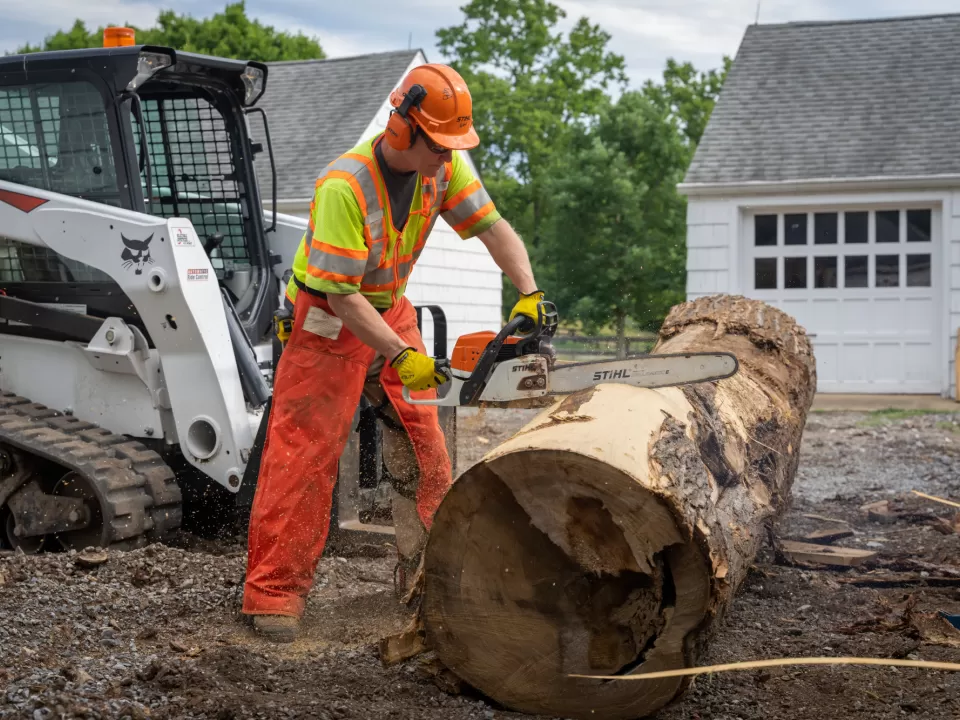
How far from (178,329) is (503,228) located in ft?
5.49

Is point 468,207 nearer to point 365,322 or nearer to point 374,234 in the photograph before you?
point 374,234

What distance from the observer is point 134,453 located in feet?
17.4

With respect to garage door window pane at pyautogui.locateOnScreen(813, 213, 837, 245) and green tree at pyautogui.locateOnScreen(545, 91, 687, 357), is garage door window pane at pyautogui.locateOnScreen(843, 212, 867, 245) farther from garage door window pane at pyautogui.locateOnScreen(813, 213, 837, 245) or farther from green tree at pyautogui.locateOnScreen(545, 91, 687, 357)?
green tree at pyautogui.locateOnScreen(545, 91, 687, 357)

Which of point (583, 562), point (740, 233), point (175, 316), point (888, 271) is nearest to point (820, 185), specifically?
point (740, 233)

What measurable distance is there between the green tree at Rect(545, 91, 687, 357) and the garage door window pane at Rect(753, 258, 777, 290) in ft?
29.8

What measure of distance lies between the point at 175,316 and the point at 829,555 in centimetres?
329

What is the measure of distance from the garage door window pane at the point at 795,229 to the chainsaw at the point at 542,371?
10.7 metres

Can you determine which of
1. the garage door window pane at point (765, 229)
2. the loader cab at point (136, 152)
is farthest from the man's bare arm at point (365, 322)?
the garage door window pane at point (765, 229)

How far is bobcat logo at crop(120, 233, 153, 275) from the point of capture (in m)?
5.11

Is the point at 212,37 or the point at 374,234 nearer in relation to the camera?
the point at 374,234

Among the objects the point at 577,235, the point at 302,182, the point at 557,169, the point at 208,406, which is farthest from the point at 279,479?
the point at 557,169

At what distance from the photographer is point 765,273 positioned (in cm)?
1404

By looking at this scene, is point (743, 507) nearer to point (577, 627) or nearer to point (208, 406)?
point (577, 627)

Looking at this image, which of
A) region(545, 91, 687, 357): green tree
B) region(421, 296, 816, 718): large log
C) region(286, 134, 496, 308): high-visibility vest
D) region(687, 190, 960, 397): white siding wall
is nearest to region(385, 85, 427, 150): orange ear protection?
region(286, 134, 496, 308): high-visibility vest
